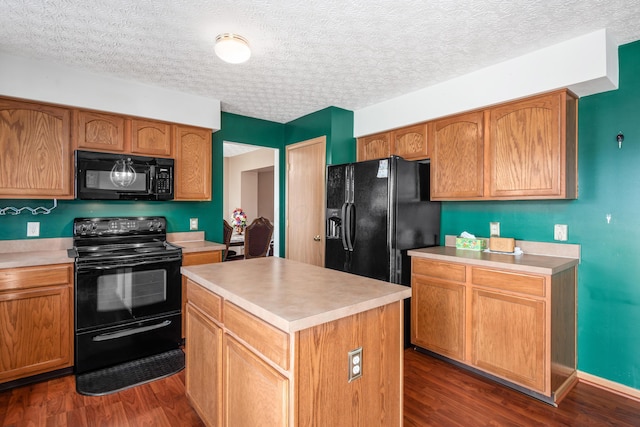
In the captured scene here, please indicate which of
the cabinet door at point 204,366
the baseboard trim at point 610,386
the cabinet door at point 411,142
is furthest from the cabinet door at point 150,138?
the baseboard trim at point 610,386

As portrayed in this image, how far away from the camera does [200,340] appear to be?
1861 mm

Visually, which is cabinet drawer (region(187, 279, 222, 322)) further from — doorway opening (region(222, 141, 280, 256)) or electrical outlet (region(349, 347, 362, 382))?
doorway opening (region(222, 141, 280, 256))

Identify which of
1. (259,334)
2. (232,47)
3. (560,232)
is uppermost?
(232,47)

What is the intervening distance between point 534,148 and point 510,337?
1.38 metres

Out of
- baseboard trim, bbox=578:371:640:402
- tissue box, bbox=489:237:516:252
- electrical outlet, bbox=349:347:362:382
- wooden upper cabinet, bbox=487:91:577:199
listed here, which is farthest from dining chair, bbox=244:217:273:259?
baseboard trim, bbox=578:371:640:402

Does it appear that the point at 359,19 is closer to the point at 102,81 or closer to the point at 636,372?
the point at 102,81

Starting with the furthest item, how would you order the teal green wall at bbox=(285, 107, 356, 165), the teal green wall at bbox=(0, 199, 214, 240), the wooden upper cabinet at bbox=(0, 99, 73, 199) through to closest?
the teal green wall at bbox=(285, 107, 356, 165), the teal green wall at bbox=(0, 199, 214, 240), the wooden upper cabinet at bbox=(0, 99, 73, 199)

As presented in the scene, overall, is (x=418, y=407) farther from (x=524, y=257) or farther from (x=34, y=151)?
(x=34, y=151)

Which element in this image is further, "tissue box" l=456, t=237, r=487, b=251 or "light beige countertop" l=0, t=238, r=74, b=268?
"tissue box" l=456, t=237, r=487, b=251

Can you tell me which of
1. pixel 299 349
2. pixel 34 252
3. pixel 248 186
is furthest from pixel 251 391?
pixel 248 186

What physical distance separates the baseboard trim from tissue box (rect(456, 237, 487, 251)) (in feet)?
3.74

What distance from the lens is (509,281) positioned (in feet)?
7.57

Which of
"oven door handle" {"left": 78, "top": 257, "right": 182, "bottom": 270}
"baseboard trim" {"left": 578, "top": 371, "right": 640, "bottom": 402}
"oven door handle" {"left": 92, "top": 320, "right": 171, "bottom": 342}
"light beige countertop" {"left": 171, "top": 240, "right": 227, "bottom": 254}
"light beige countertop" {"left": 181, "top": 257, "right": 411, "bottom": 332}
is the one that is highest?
"light beige countertop" {"left": 171, "top": 240, "right": 227, "bottom": 254}

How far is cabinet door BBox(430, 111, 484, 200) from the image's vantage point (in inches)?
109
